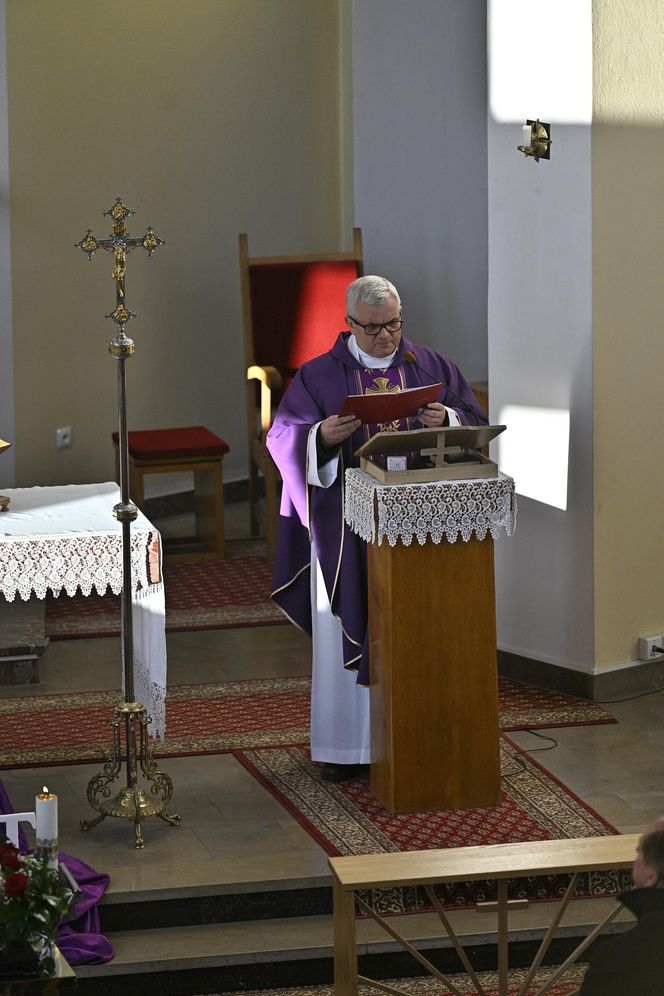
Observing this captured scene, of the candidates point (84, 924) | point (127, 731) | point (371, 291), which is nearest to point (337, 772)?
point (127, 731)

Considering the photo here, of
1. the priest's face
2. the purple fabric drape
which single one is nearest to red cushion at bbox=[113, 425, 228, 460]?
the priest's face

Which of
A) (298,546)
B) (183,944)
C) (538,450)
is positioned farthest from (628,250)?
(183,944)

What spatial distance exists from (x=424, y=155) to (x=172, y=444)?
9.21 ft

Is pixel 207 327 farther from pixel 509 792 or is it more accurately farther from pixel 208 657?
pixel 509 792

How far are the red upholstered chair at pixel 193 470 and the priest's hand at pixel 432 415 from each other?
3372mm

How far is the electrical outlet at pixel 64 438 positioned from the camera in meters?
8.98

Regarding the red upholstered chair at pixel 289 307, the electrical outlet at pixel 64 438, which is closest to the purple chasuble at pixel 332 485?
the red upholstered chair at pixel 289 307

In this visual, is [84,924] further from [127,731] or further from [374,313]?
[374,313]

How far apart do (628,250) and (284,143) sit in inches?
174

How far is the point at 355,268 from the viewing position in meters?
9.03

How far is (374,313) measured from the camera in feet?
16.7

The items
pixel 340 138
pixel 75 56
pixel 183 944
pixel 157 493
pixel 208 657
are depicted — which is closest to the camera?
pixel 183 944

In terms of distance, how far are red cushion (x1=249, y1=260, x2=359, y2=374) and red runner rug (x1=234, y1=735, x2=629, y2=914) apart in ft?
12.5

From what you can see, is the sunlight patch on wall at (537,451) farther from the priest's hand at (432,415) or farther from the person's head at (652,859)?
the person's head at (652,859)
